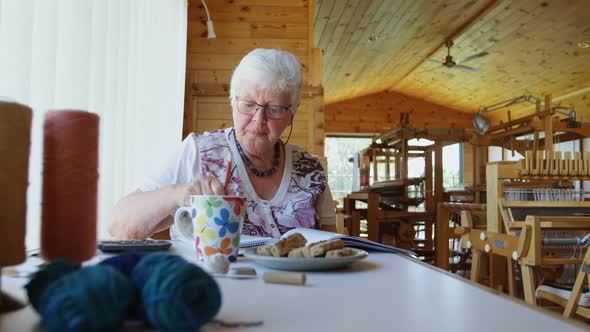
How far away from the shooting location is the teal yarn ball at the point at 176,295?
32 cm

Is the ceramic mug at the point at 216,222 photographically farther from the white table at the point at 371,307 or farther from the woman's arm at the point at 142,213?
the woman's arm at the point at 142,213

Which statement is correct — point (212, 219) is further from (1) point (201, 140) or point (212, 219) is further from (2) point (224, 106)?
(2) point (224, 106)

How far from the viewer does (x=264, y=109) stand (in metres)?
A: 1.30

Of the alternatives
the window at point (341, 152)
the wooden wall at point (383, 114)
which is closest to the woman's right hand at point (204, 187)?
the wooden wall at point (383, 114)

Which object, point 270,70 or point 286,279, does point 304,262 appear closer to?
point 286,279

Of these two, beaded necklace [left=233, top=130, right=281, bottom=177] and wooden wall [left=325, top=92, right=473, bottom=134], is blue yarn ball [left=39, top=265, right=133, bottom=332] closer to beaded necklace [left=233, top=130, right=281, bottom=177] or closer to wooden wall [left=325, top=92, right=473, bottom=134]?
beaded necklace [left=233, top=130, right=281, bottom=177]

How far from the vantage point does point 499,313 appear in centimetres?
44

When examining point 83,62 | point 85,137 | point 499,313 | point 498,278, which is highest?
point 83,62

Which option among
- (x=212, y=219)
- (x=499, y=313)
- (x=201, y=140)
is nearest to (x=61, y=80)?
(x=201, y=140)

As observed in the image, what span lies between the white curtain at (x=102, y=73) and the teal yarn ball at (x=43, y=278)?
0.11 meters

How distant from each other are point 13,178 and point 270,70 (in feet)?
3.07

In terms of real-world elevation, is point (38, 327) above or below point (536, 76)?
below

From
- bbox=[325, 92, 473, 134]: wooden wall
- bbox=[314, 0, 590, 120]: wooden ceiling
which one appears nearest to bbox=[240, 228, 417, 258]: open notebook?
bbox=[314, 0, 590, 120]: wooden ceiling

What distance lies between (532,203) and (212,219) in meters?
2.14
